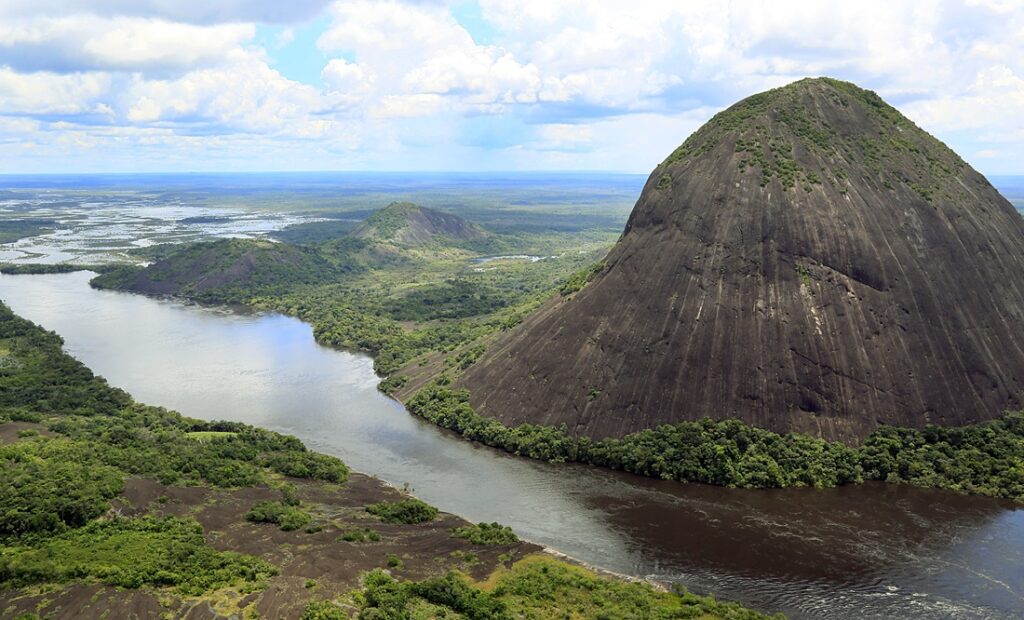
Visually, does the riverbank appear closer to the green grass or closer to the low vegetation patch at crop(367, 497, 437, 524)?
the low vegetation patch at crop(367, 497, 437, 524)

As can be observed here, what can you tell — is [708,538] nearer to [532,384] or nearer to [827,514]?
[827,514]

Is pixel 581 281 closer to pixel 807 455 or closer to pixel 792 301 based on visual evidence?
pixel 792 301

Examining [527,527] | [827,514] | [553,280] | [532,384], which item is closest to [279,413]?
[532,384]

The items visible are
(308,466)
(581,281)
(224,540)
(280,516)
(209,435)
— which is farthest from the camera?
(581,281)

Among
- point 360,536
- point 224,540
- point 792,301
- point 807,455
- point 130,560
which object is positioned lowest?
point 360,536

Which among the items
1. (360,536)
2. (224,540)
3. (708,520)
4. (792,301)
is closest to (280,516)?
(224,540)
